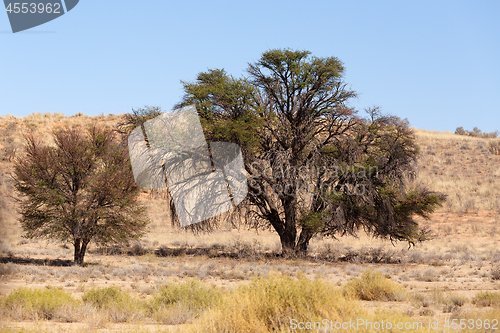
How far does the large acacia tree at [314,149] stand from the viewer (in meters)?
20.0

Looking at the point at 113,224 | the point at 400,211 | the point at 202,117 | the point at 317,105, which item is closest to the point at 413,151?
the point at 400,211

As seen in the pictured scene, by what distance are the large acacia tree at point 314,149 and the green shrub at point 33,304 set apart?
11.7 m

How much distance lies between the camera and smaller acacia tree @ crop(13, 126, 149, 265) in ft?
60.5

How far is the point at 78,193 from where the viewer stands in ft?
64.9

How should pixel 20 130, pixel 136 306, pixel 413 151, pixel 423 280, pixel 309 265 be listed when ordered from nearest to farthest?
pixel 136 306, pixel 423 280, pixel 309 265, pixel 413 151, pixel 20 130

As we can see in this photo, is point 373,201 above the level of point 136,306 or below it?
above

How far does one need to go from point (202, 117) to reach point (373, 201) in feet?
30.7

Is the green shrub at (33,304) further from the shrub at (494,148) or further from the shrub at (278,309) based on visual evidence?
the shrub at (494,148)

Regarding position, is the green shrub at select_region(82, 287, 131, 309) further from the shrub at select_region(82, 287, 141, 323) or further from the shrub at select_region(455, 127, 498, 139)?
the shrub at select_region(455, 127, 498, 139)

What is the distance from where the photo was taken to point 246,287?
823cm

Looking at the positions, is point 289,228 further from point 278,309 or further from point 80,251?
point 278,309

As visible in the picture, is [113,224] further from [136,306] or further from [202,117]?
[136,306]

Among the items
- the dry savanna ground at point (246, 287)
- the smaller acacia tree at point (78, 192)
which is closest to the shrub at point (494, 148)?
the dry savanna ground at point (246, 287)

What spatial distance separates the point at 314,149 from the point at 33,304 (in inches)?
576
